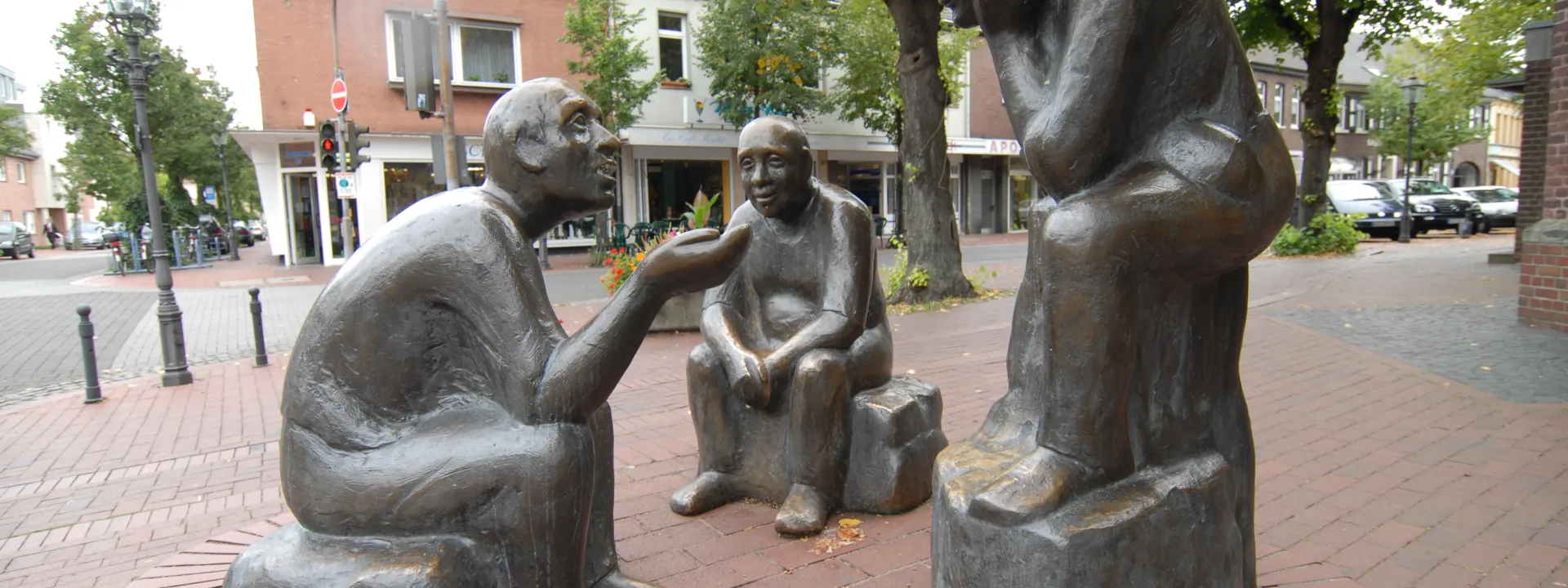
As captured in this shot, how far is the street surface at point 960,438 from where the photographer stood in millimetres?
3203

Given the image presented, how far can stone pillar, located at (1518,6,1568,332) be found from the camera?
7.33m

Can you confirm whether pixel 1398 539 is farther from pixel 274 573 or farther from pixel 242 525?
pixel 242 525

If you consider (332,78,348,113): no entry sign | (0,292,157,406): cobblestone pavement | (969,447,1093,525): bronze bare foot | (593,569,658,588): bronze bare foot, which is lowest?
(0,292,157,406): cobblestone pavement

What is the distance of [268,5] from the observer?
1866 cm

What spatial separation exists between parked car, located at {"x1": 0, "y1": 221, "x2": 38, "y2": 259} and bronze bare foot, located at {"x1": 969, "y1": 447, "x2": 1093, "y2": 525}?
41.3 meters

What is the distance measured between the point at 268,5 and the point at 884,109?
46.1ft

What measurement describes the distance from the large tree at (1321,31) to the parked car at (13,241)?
39.6m

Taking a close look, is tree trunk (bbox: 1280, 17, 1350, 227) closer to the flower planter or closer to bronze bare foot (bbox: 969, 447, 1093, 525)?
the flower planter

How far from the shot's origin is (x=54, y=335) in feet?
38.0

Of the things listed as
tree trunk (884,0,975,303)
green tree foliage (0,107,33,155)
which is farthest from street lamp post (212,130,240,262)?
tree trunk (884,0,975,303)

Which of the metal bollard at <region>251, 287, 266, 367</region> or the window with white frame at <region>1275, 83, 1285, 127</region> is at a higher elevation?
the window with white frame at <region>1275, 83, 1285, 127</region>

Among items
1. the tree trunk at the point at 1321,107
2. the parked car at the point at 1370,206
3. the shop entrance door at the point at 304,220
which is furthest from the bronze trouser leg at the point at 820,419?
the parked car at the point at 1370,206

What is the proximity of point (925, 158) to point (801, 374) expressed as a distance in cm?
774

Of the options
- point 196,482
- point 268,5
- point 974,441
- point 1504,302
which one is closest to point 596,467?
point 974,441
